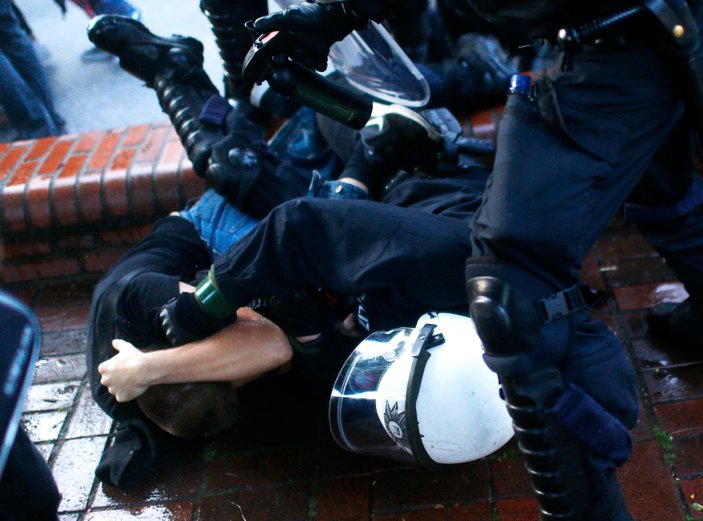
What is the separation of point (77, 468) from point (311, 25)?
150 centimetres

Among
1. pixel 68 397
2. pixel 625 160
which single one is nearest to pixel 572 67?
pixel 625 160

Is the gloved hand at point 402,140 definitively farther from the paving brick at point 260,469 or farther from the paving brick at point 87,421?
the paving brick at point 87,421

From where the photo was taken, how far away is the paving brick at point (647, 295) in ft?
9.32

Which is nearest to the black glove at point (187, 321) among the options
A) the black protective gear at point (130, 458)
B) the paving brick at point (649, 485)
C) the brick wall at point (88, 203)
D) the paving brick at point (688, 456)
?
the black protective gear at point (130, 458)

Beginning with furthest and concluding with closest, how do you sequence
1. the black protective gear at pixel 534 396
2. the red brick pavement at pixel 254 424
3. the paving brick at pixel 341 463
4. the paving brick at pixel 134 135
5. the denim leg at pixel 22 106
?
1. the denim leg at pixel 22 106
2. the paving brick at pixel 134 135
3. the paving brick at pixel 341 463
4. the red brick pavement at pixel 254 424
5. the black protective gear at pixel 534 396

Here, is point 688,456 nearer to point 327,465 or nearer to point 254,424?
point 327,465

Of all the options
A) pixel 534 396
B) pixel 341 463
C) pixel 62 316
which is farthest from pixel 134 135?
pixel 534 396

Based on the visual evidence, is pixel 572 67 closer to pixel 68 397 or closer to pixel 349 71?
pixel 349 71

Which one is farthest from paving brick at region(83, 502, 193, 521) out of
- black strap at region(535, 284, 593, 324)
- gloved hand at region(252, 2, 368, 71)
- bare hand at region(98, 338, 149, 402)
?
gloved hand at region(252, 2, 368, 71)

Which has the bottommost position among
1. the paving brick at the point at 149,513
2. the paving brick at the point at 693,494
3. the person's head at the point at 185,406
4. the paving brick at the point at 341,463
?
the paving brick at the point at 149,513

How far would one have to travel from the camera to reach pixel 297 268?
7.82 feet

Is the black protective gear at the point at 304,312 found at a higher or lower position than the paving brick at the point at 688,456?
higher

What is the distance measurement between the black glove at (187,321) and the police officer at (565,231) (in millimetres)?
909

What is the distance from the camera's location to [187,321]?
2469 mm
